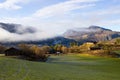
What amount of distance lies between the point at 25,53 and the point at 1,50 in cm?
4076

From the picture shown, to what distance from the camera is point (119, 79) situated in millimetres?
49562

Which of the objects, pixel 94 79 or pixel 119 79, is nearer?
pixel 94 79

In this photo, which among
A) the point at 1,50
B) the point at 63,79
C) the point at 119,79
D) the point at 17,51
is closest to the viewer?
the point at 63,79

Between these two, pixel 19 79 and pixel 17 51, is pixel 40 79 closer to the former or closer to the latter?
pixel 19 79

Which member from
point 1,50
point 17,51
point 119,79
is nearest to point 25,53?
point 17,51

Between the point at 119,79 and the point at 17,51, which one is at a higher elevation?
the point at 17,51

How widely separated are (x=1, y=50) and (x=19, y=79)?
138 meters

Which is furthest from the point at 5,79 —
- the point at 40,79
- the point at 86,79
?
the point at 86,79

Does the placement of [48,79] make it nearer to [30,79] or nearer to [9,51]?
[30,79]

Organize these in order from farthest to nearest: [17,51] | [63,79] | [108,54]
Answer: [108,54] < [17,51] < [63,79]

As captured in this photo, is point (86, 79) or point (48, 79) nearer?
point (48, 79)

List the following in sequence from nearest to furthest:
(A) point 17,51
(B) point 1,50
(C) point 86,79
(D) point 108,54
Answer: (C) point 86,79 → (A) point 17,51 → (D) point 108,54 → (B) point 1,50

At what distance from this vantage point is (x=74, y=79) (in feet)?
140

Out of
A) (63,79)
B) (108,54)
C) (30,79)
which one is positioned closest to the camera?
(30,79)
